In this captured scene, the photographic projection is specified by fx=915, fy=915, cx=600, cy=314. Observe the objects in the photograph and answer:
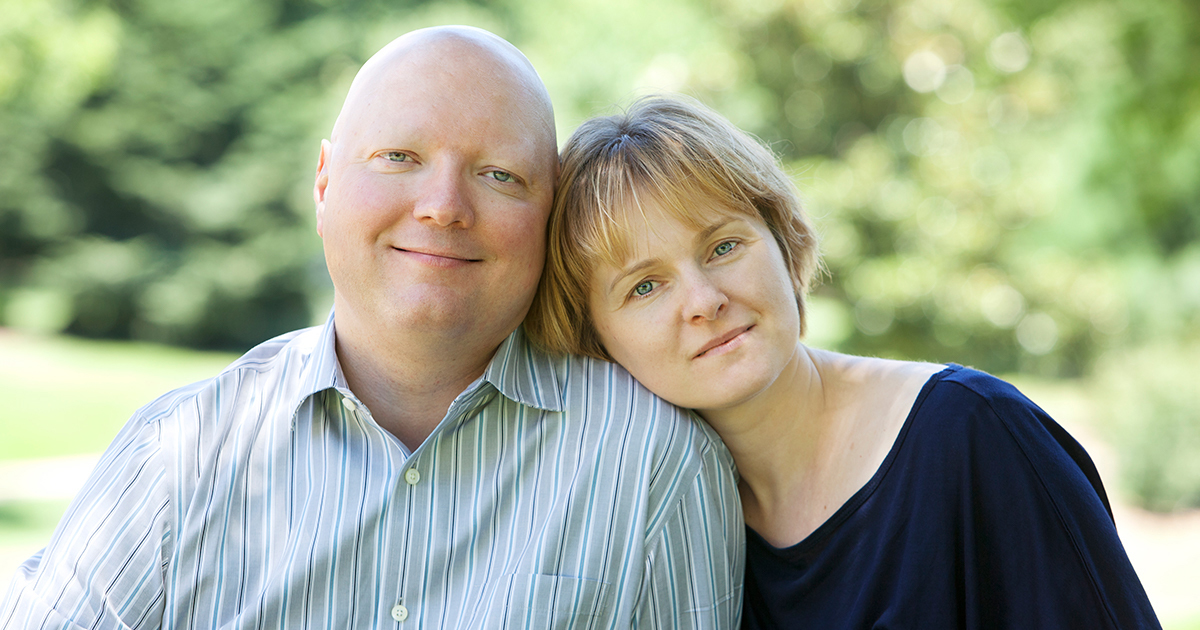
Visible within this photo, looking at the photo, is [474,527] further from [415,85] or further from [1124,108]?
[1124,108]

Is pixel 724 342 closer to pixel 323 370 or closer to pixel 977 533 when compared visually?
pixel 977 533

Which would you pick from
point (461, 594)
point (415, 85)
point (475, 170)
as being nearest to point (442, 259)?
point (475, 170)

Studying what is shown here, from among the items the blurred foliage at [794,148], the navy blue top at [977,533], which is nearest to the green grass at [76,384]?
the blurred foliage at [794,148]

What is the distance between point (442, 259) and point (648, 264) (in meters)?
0.45

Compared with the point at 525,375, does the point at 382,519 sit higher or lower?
lower

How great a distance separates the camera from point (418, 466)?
6.35ft

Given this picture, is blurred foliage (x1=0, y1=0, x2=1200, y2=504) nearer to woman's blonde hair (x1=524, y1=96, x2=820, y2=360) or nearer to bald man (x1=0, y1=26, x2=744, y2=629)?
woman's blonde hair (x1=524, y1=96, x2=820, y2=360)

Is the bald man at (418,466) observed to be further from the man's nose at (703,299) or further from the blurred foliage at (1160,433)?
the blurred foliage at (1160,433)

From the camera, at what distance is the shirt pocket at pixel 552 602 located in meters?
1.83

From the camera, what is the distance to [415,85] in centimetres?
195

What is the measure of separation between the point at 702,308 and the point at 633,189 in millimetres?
318

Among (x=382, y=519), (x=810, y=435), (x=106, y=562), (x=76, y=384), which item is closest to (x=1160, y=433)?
(x=810, y=435)

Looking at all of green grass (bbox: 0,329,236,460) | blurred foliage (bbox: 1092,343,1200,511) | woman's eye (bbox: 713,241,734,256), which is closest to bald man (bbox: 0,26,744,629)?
woman's eye (bbox: 713,241,734,256)

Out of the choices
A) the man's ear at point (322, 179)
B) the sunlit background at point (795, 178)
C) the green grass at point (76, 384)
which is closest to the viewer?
the man's ear at point (322, 179)
